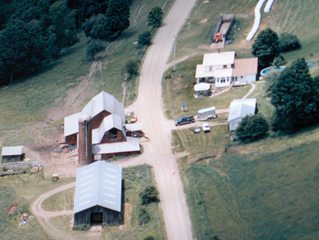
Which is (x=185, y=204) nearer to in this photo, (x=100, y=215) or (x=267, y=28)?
(x=100, y=215)

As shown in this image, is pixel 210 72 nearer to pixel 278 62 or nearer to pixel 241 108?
pixel 278 62

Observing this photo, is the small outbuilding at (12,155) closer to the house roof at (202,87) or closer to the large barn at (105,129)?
the large barn at (105,129)

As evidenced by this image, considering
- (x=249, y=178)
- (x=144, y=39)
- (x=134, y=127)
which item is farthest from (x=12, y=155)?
(x=144, y=39)

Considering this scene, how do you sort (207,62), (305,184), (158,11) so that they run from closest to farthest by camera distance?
(305,184)
(207,62)
(158,11)

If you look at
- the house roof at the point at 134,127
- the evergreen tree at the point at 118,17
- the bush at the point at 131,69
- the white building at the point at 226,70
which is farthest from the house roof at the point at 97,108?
the evergreen tree at the point at 118,17

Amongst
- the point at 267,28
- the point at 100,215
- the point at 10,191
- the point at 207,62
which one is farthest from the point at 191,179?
the point at 267,28

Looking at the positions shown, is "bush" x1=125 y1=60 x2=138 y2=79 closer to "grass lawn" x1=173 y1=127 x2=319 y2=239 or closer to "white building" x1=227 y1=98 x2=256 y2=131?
"white building" x1=227 y1=98 x2=256 y2=131

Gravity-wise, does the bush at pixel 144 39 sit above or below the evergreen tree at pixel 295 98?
above
